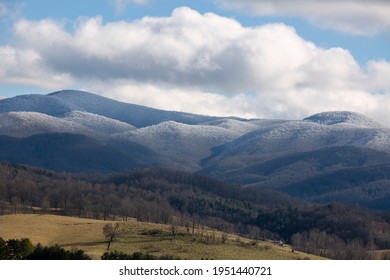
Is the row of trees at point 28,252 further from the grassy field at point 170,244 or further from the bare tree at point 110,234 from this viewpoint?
the bare tree at point 110,234

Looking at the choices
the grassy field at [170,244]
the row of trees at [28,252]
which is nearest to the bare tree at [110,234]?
the grassy field at [170,244]

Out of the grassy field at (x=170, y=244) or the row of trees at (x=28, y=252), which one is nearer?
the row of trees at (x=28, y=252)

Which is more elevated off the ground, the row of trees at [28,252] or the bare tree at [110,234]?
the row of trees at [28,252]

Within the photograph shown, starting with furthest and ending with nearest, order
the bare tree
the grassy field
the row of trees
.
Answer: the bare tree, the grassy field, the row of trees

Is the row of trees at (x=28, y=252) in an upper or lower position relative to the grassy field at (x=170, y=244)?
upper

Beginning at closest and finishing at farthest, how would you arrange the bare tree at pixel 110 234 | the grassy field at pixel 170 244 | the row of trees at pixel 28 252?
the row of trees at pixel 28 252, the grassy field at pixel 170 244, the bare tree at pixel 110 234

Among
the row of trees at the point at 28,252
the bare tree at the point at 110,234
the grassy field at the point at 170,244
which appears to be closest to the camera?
the row of trees at the point at 28,252

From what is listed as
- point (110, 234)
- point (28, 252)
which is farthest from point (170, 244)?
point (28, 252)

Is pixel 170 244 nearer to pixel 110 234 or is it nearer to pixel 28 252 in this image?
pixel 110 234

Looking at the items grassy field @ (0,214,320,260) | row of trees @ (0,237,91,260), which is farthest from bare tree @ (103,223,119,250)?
row of trees @ (0,237,91,260)

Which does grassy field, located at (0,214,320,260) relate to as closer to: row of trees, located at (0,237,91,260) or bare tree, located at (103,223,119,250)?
bare tree, located at (103,223,119,250)
